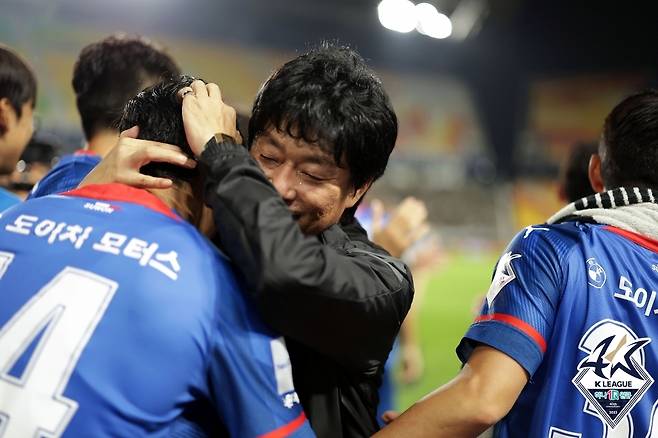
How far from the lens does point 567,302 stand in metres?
1.65

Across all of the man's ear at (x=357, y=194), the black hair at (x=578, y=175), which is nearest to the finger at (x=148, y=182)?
the man's ear at (x=357, y=194)

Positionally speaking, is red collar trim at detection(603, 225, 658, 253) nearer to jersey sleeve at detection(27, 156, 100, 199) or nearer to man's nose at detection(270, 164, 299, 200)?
man's nose at detection(270, 164, 299, 200)

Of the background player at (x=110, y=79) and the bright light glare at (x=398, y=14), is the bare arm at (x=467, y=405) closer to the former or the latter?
the background player at (x=110, y=79)

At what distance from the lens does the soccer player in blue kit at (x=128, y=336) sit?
1.19 m

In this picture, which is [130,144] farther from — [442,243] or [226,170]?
[442,243]

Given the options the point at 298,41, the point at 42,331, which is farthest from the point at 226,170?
the point at 298,41

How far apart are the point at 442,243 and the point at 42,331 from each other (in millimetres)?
13801

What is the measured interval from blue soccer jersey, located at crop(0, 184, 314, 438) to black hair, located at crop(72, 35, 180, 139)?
125 centimetres

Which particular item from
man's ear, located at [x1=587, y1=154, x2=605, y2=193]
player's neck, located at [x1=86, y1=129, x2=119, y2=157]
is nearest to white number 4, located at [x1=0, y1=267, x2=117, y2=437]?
player's neck, located at [x1=86, y1=129, x2=119, y2=157]

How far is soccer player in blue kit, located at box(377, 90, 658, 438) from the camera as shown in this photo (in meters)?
1.59

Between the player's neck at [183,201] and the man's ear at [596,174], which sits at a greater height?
the man's ear at [596,174]

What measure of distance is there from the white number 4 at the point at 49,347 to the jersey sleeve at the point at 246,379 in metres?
0.20

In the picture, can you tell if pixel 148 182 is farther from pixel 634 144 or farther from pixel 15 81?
pixel 15 81

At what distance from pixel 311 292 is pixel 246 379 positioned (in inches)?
7.3
